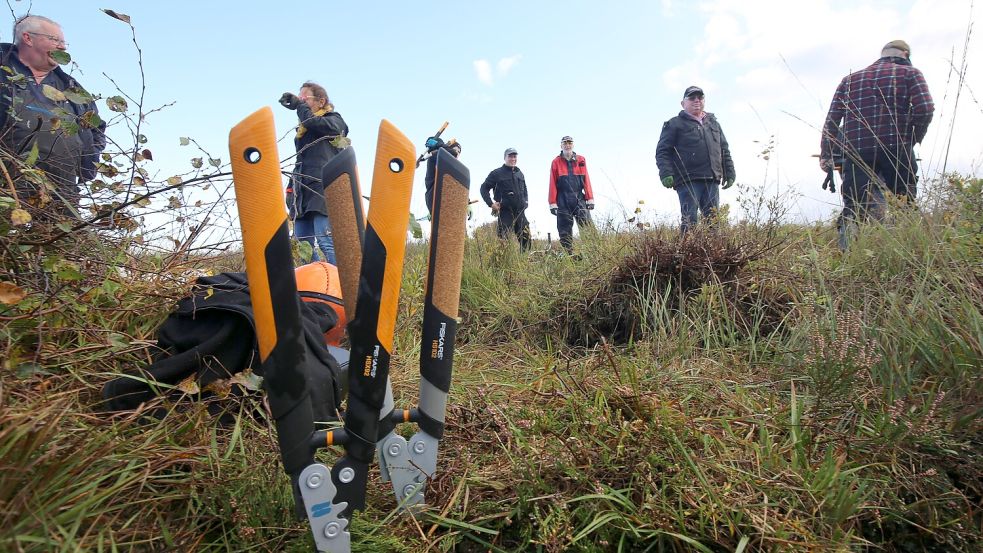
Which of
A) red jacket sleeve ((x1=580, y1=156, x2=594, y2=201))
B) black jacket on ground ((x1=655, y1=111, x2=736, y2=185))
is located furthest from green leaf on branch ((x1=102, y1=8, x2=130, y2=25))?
Answer: red jacket sleeve ((x1=580, y1=156, x2=594, y2=201))

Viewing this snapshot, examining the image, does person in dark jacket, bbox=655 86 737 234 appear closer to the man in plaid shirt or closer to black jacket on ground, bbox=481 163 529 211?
the man in plaid shirt

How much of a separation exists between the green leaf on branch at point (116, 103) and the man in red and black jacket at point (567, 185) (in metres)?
7.49

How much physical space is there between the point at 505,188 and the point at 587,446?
8.17m

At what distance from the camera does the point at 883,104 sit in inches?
185

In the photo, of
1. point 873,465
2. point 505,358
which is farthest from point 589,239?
point 873,465

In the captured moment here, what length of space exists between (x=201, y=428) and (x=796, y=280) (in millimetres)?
2769

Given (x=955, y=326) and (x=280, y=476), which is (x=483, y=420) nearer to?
(x=280, y=476)

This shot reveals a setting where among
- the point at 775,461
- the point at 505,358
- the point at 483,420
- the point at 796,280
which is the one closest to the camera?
the point at 775,461

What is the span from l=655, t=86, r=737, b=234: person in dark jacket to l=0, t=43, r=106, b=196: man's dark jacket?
17.3 ft

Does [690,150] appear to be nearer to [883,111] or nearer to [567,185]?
[883,111]

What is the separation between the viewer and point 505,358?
319cm

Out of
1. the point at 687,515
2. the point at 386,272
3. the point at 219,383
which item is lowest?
the point at 687,515

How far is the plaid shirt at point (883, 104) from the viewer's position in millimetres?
4522

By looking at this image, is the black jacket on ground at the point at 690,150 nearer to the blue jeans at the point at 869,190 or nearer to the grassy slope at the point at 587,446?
the blue jeans at the point at 869,190
